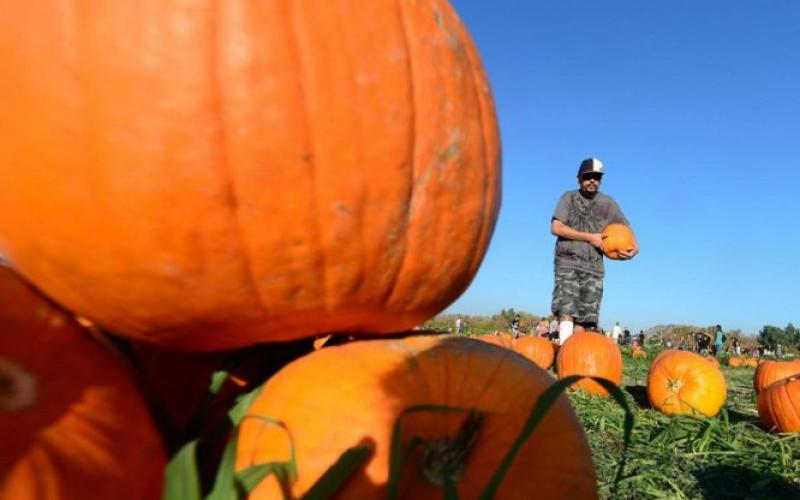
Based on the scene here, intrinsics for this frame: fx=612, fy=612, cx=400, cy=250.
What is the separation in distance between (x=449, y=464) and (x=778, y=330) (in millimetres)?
52715

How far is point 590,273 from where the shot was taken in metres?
5.82

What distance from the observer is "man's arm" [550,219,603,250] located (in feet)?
18.7

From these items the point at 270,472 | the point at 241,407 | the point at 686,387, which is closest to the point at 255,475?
the point at 270,472

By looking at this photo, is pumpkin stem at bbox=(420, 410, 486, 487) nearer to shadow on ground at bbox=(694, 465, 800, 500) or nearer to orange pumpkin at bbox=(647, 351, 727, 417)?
shadow on ground at bbox=(694, 465, 800, 500)

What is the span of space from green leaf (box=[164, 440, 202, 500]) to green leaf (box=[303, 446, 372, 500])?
0.47 ft

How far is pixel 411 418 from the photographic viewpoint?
0.88 meters

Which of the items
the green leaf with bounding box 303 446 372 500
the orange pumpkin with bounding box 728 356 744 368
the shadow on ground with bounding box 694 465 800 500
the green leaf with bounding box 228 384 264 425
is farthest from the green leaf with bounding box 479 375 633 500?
the orange pumpkin with bounding box 728 356 744 368

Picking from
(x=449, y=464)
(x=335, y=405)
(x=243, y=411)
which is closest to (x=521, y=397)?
(x=449, y=464)

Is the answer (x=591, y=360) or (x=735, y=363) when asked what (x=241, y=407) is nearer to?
(x=591, y=360)

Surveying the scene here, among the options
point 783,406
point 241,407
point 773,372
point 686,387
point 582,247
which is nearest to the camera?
point 241,407

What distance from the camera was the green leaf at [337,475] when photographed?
807mm

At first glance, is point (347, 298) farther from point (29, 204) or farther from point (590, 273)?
point (590, 273)

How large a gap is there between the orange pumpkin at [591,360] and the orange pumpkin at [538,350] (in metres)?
1.39

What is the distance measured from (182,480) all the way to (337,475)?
0.20 meters
